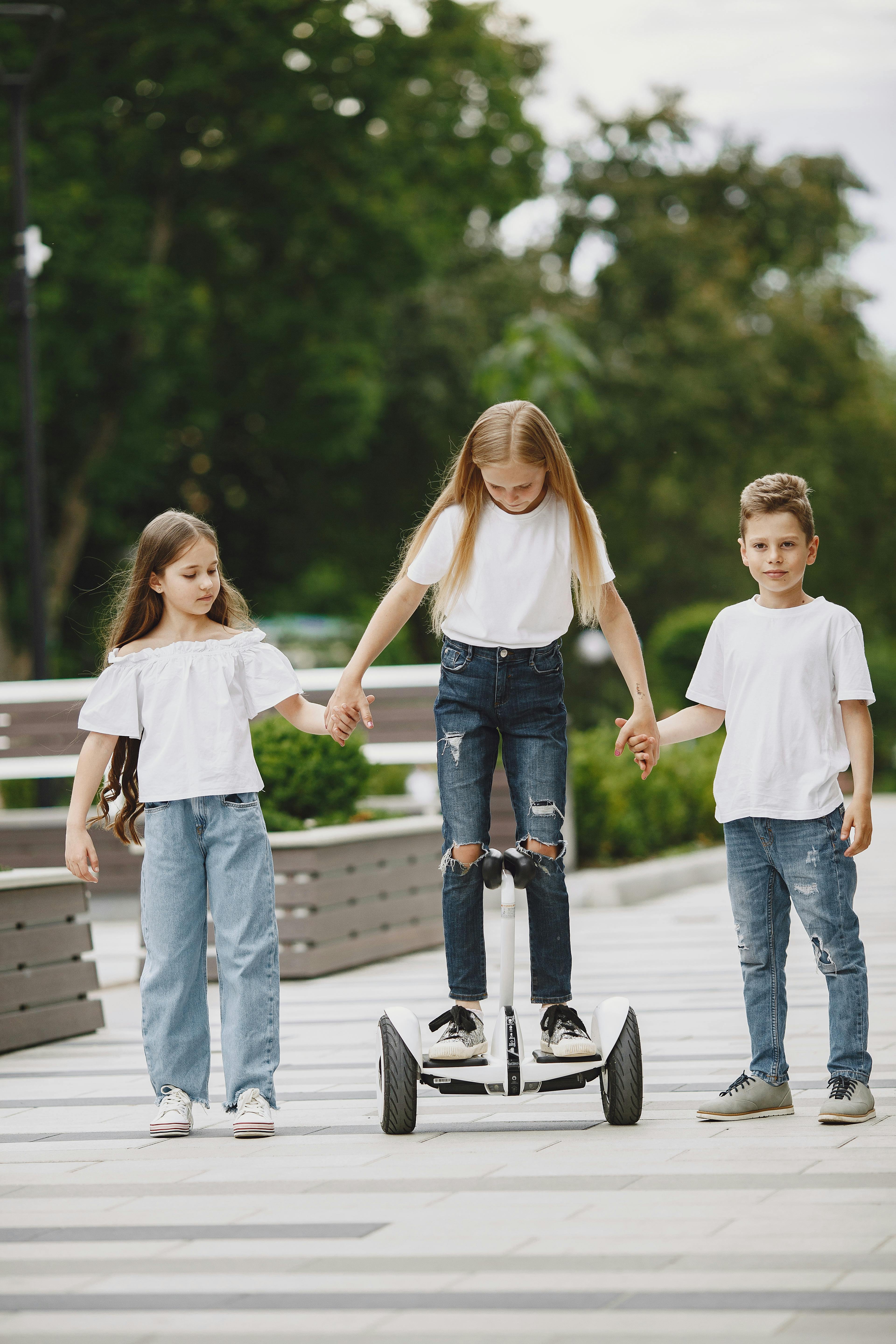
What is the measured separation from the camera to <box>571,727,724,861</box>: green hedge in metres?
13.1

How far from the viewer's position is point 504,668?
4.65 meters

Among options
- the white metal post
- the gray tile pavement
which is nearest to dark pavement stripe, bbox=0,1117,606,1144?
the gray tile pavement

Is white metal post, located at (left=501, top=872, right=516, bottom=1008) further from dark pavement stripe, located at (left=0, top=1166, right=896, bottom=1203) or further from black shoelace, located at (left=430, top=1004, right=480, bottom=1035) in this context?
dark pavement stripe, located at (left=0, top=1166, right=896, bottom=1203)

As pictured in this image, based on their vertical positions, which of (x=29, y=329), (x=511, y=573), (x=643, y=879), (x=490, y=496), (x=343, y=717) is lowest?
(x=643, y=879)

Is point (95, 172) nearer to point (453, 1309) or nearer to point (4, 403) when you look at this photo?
point (4, 403)

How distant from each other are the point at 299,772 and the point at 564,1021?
167 inches

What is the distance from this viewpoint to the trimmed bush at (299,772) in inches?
344

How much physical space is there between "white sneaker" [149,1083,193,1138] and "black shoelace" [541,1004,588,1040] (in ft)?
3.20

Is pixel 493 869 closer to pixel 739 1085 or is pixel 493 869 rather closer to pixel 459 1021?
pixel 459 1021

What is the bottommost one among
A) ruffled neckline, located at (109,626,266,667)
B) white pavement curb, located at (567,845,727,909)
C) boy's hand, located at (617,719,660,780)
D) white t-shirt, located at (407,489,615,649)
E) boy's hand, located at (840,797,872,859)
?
white pavement curb, located at (567,845,727,909)

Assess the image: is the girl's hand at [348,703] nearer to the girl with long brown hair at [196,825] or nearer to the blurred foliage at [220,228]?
the girl with long brown hair at [196,825]

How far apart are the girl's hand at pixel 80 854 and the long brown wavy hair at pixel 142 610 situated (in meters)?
0.11

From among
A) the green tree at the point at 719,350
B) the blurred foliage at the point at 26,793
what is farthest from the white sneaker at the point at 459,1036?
the green tree at the point at 719,350

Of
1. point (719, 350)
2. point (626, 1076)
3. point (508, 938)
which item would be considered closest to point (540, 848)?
point (508, 938)
